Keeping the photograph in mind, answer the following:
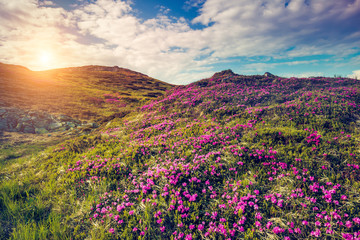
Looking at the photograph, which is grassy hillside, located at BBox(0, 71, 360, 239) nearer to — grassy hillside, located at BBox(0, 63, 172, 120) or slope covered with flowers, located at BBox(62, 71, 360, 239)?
slope covered with flowers, located at BBox(62, 71, 360, 239)

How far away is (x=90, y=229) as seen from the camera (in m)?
4.60

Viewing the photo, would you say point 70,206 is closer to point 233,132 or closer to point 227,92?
point 233,132

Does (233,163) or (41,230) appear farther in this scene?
(233,163)

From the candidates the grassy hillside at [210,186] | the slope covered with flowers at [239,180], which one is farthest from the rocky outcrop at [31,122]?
the slope covered with flowers at [239,180]

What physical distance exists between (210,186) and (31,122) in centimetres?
2550

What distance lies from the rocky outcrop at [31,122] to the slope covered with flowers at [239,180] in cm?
1613

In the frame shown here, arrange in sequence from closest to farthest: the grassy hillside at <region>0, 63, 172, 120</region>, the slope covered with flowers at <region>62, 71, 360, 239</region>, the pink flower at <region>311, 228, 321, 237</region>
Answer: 1. the pink flower at <region>311, 228, 321, 237</region>
2. the slope covered with flowers at <region>62, 71, 360, 239</region>
3. the grassy hillside at <region>0, 63, 172, 120</region>

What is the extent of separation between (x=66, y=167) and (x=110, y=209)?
484 centimetres

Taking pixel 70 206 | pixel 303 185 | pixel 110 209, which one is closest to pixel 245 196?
pixel 303 185

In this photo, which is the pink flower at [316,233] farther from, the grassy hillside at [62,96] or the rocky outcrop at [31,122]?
the grassy hillside at [62,96]

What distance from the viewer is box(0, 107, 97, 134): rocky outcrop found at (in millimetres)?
19188

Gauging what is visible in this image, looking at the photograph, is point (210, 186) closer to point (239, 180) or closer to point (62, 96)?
point (239, 180)

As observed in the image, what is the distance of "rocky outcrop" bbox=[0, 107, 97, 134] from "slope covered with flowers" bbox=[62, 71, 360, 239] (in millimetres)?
16128

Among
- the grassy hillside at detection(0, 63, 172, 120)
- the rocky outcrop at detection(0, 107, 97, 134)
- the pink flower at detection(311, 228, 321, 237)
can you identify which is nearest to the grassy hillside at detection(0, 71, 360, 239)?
the pink flower at detection(311, 228, 321, 237)
